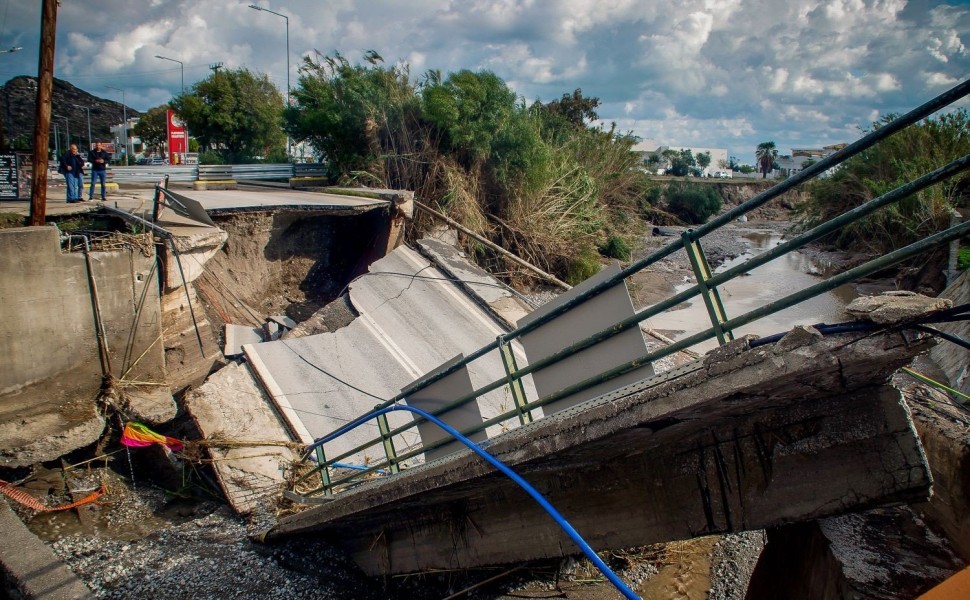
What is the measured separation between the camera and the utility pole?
7.38m

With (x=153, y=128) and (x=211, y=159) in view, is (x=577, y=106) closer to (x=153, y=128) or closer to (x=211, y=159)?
(x=211, y=159)

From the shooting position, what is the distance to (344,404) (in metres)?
8.07

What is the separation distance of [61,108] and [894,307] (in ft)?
202

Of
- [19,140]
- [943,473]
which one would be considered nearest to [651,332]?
[943,473]

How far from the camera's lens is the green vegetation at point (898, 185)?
16516 mm

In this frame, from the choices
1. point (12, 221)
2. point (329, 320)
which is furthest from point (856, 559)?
point (12, 221)

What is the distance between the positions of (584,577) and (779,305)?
3.75 m

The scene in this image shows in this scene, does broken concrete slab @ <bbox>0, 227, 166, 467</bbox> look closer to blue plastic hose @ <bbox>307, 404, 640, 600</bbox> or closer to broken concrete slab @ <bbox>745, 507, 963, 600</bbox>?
blue plastic hose @ <bbox>307, 404, 640, 600</bbox>

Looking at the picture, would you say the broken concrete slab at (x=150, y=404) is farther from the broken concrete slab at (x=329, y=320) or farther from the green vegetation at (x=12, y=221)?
the green vegetation at (x=12, y=221)

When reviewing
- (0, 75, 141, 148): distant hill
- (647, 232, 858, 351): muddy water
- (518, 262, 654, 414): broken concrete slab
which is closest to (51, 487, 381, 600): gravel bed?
(518, 262, 654, 414): broken concrete slab

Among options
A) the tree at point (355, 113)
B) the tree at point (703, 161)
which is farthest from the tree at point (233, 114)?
the tree at point (703, 161)

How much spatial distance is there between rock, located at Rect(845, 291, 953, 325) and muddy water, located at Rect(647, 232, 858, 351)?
27.1ft

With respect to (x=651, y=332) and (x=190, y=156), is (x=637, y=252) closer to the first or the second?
(x=651, y=332)

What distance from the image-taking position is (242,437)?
7.00m
